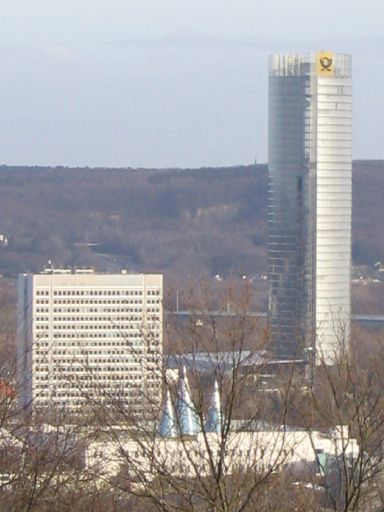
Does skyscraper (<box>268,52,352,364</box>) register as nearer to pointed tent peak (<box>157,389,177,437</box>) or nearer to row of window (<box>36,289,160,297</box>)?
row of window (<box>36,289,160,297</box>)

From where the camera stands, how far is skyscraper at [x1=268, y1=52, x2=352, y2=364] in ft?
172

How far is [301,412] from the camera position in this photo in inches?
377

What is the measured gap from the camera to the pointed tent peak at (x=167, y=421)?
9250 millimetres

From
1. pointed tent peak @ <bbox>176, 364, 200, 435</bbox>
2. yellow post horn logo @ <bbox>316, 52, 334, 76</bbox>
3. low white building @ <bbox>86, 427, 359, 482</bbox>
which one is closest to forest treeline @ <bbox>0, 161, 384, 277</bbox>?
yellow post horn logo @ <bbox>316, 52, 334, 76</bbox>

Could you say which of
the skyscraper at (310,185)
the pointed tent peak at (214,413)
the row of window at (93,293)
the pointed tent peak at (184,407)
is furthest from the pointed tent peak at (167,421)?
the skyscraper at (310,185)

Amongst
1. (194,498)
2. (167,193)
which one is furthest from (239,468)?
(167,193)

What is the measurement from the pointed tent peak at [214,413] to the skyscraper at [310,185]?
1633 inches

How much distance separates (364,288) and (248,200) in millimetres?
28101

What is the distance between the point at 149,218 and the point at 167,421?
93465mm

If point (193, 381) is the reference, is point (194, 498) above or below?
below

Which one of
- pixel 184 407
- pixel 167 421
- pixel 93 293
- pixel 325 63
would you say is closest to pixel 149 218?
pixel 325 63

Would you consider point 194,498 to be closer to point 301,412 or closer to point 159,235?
point 301,412

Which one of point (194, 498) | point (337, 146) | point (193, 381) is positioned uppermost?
point (337, 146)

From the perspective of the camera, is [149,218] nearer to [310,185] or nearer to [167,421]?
[310,185]
